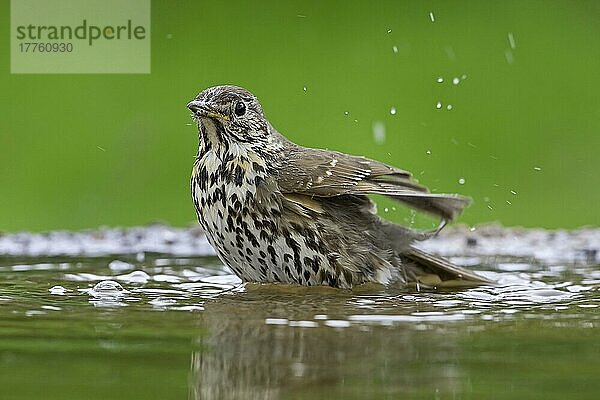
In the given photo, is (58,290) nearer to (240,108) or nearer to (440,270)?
(240,108)

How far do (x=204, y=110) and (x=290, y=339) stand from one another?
8.34ft

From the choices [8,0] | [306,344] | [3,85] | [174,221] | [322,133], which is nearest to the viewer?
[306,344]

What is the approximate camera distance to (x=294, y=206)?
22.8 ft

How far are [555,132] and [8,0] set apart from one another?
6.25 m

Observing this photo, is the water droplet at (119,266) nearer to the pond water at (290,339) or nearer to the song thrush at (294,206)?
the pond water at (290,339)

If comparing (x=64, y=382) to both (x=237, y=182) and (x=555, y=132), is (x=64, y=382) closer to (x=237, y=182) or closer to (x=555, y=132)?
(x=237, y=182)

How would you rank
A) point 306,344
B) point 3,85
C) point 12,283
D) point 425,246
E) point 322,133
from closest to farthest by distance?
point 306,344 → point 12,283 → point 425,246 → point 322,133 → point 3,85

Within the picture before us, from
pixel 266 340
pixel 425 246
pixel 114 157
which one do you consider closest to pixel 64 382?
pixel 266 340

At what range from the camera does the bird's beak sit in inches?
284

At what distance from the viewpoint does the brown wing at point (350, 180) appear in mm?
7000

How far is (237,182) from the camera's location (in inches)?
274

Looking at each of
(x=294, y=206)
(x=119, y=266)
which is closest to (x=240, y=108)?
(x=294, y=206)

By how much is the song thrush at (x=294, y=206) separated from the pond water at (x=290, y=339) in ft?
0.54

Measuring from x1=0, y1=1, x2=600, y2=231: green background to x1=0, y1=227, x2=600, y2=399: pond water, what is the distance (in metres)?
5.19
